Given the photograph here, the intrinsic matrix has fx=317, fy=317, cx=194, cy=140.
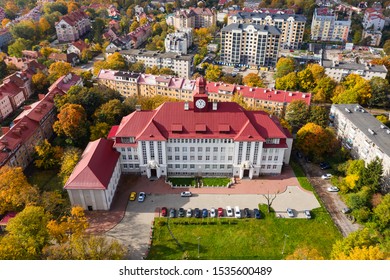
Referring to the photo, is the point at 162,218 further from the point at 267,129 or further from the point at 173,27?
the point at 173,27

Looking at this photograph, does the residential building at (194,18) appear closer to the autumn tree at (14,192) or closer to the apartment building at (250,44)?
the apartment building at (250,44)

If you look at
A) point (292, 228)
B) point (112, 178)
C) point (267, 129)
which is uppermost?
point (267, 129)

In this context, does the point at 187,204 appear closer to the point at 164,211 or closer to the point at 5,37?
the point at 164,211

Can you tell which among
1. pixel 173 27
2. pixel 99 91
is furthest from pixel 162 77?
pixel 173 27

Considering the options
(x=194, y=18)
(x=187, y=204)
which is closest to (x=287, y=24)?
(x=194, y=18)

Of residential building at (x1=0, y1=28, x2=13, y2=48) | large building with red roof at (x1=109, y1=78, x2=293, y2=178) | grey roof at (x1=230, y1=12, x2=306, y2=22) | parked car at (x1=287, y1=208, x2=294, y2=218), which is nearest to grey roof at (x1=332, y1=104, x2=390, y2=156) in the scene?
large building with red roof at (x1=109, y1=78, x2=293, y2=178)

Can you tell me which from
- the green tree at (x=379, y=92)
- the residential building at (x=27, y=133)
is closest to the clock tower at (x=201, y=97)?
the residential building at (x=27, y=133)
